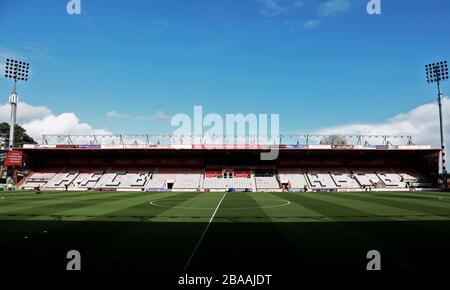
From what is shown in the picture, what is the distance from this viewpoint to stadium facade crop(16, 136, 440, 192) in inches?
2290

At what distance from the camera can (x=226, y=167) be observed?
212ft

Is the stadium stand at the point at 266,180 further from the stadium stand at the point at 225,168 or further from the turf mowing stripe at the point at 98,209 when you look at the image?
the turf mowing stripe at the point at 98,209

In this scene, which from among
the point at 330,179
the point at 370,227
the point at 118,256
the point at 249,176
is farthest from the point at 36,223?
the point at 330,179

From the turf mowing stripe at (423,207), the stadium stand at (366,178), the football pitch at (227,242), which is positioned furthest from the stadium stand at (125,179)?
the turf mowing stripe at (423,207)

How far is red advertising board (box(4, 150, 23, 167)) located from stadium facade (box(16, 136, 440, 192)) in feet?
2.61

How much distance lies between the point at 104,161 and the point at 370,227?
205 ft

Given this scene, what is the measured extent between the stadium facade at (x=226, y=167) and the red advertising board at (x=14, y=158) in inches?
31.3

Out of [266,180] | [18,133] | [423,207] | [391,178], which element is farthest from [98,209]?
[18,133]

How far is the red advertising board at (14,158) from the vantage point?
56.5 meters

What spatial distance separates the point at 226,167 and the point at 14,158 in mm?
40840

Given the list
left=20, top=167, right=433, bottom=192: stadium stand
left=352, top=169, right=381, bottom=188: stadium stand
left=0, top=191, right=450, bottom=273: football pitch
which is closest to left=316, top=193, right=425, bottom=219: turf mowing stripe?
left=0, top=191, right=450, bottom=273: football pitch

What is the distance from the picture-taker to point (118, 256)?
28.6 feet

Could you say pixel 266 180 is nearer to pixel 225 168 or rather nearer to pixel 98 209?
pixel 225 168
